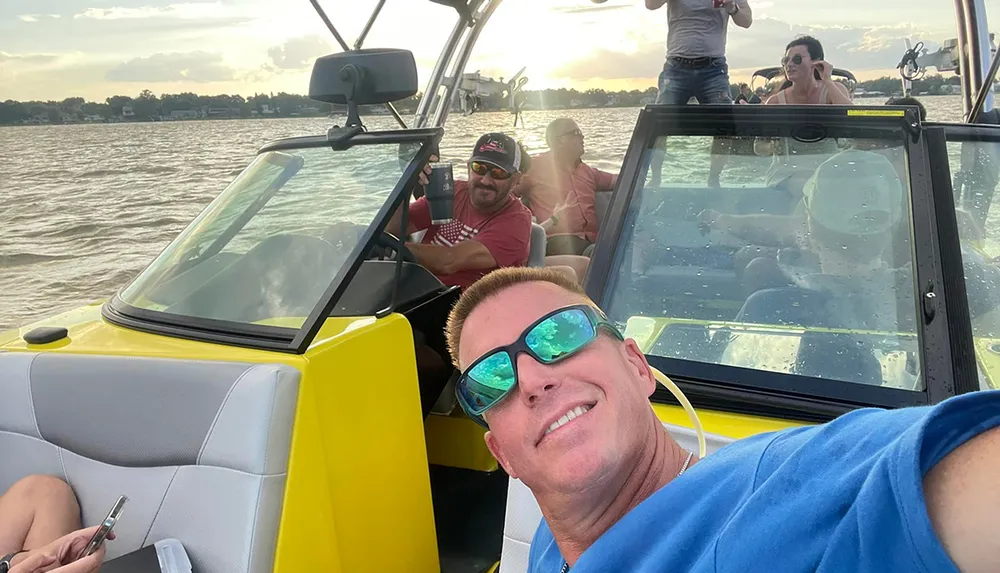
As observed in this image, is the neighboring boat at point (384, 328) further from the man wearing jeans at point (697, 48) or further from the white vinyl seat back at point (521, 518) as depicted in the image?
the man wearing jeans at point (697, 48)

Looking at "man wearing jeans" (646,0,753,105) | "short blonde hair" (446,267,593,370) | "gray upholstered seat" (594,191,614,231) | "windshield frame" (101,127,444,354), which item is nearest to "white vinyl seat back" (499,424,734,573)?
"short blonde hair" (446,267,593,370)

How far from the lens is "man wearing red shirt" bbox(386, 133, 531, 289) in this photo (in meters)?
3.33

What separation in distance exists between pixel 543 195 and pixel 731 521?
4.77m

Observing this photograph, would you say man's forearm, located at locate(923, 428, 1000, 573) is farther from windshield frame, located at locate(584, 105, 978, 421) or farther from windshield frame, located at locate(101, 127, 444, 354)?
windshield frame, located at locate(101, 127, 444, 354)

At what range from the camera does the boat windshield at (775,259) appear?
1.81 m

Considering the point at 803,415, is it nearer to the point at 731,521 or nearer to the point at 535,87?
the point at 731,521

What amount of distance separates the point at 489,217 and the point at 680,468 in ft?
8.13

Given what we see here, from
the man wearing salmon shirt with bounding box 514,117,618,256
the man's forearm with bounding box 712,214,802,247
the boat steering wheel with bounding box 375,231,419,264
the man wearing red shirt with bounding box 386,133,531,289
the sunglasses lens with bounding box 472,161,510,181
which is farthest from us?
the man wearing salmon shirt with bounding box 514,117,618,256

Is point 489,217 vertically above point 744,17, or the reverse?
point 744,17

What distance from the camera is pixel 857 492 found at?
2.22 ft

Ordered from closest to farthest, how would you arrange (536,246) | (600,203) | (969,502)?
(969,502), (536,246), (600,203)

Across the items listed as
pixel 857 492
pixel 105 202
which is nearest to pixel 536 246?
pixel 857 492

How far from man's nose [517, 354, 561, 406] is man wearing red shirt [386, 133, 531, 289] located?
6.63ft

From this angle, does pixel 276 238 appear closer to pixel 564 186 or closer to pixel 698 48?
pixel 698 48
